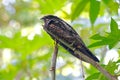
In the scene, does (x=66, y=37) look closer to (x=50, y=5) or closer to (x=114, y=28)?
(x=114, y=28)

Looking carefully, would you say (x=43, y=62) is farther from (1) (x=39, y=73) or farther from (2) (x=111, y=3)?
(2) (x=111, y=3)

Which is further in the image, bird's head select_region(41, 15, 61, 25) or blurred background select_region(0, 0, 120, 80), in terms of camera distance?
blurred background select_region(0, 0, 120, 80)

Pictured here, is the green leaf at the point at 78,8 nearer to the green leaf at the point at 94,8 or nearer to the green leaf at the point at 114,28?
the green leaf at the point at 94,8

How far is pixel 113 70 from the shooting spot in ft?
1.84

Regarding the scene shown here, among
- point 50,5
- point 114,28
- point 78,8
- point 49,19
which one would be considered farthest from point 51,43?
point 49,19

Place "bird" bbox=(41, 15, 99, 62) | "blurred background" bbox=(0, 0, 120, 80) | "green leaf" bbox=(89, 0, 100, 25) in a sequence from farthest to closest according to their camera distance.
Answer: "blurred background" bbox=(0, 0, 120, 80) < "green leaf" bbox=(89, 0, 100, 25) < "bird" bbox=(41, 15, 99, 62)

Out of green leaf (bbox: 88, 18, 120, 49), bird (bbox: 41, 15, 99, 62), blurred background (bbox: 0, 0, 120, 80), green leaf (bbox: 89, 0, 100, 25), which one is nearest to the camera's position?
bird (bbox: 41, 15, 99, 62)

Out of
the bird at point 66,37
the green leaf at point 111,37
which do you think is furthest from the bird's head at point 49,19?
the green leaf at point 111,37

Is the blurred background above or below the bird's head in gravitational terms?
above

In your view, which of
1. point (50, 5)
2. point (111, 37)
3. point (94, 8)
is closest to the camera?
point (111, 37)

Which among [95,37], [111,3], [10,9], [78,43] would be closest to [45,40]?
[111,3]

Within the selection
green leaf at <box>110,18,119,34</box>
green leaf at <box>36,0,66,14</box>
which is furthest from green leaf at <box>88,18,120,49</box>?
green leaf at <box>36,0,66,14</box>

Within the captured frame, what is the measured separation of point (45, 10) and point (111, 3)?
249mm

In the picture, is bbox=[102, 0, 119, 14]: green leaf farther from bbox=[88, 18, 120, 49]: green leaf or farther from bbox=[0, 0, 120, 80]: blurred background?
bbox=[88, 18, 120, 49]: green leaf
